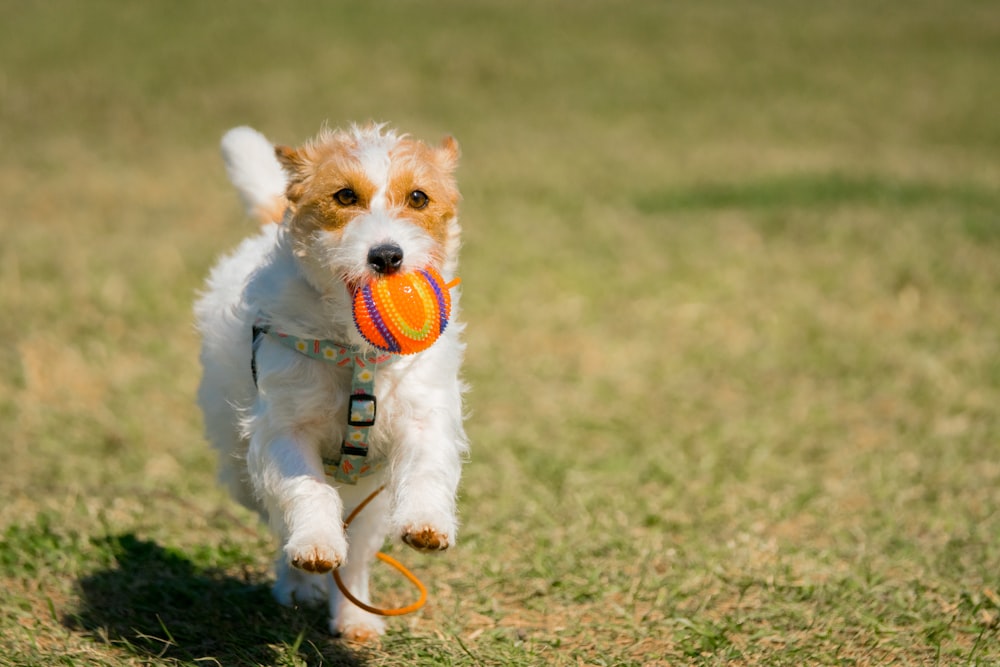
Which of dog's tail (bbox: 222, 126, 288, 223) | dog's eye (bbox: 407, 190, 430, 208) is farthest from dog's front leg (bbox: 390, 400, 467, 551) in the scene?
dog's tail (bbox: 222, 126, 288, 223)

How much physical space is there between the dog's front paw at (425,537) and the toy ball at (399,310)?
0.53m

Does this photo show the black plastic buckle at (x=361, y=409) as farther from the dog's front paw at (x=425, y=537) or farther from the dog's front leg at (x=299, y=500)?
the dog's front paw at (x=425, y=537)

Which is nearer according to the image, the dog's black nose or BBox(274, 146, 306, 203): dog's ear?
the dog's black nose

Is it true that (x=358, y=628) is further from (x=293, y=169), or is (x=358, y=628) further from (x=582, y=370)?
(x=582, y=370)

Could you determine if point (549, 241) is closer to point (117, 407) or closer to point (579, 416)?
point (579, 416)

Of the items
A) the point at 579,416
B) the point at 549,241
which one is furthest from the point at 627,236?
the point at 579,416

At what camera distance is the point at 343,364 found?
378 centimetres

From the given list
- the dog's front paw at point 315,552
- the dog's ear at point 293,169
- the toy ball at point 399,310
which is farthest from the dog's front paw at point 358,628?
the dog's ear at point 293,169

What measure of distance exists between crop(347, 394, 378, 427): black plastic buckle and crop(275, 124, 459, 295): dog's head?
1.17ft

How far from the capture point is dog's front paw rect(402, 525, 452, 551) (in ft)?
11.0

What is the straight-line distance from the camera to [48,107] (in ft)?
57.9

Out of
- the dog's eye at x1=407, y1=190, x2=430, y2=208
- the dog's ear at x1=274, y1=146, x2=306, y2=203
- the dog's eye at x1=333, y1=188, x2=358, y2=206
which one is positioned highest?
the dog's ear at x1=274, y1=146, x2=306, y2=203

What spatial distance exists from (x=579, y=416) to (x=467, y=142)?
407 inches

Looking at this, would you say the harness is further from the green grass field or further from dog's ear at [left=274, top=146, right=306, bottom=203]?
the green grass field
